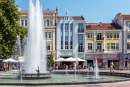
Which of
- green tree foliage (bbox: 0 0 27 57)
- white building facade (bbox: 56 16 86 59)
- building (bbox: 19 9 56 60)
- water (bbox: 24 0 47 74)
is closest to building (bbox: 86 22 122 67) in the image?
white building facade (bbox: 56 16 86 59)

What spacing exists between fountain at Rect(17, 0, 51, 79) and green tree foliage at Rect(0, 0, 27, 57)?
11.9 meters

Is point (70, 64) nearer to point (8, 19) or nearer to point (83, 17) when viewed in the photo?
point (83, 17)

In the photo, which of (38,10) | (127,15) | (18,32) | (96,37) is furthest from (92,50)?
(38,10)

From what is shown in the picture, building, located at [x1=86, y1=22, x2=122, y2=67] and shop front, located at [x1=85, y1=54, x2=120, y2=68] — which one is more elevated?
building, located at [x1=86, y1=22, x2=122, y2=67]

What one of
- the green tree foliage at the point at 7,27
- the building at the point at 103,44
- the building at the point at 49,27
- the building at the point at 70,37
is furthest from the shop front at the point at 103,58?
the green tree foliage at the point at 7,27

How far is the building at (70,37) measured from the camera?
6356cm

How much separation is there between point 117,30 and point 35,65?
43299 mm

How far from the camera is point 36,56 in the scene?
2588 cm

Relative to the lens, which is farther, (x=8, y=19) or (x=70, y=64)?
(x=70, y=64)

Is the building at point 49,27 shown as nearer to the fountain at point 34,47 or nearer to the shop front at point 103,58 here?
the shop front at point 103,58

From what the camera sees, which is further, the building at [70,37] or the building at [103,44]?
the building at [103,44]

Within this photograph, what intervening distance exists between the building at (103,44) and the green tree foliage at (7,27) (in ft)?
91.1

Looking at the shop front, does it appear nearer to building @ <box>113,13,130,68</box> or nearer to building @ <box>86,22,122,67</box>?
building @ <box>86,22,122,67</box>

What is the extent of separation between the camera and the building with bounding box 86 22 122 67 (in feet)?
210
